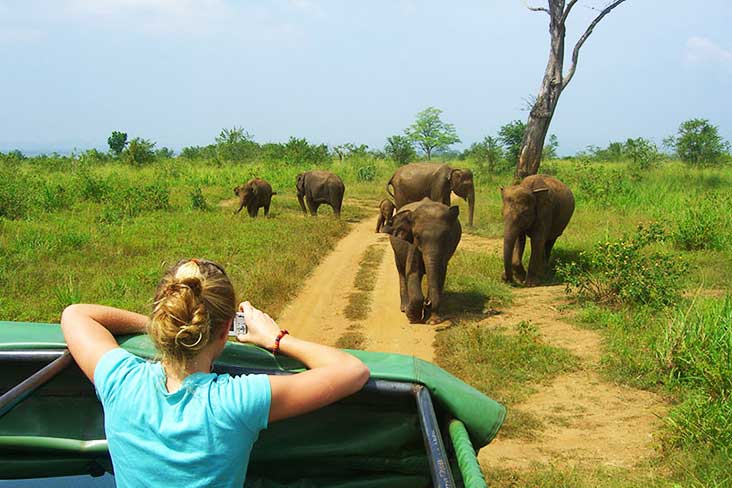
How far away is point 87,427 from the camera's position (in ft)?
9.91

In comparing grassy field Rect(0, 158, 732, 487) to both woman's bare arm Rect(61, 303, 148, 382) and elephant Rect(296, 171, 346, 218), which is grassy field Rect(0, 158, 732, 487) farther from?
woman's bare arm Rect(61, 303, 148, 382)

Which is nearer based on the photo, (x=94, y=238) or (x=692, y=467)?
(x=692, y=467)

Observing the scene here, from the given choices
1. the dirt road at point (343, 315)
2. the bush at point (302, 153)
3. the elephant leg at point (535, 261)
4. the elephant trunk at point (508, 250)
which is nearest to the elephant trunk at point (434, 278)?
the dirt road at point (343, 315)

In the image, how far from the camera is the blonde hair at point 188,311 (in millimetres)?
1961

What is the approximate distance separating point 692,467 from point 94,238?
10275mm

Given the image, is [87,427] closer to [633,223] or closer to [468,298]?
[468,298]

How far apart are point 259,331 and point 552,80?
1729 centimetres

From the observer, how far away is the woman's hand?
8.44 ft

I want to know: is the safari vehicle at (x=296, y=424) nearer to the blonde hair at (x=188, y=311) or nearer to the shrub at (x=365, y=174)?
the blonde hair at (x=188, y=311)

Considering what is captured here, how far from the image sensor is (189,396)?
6.56 feet

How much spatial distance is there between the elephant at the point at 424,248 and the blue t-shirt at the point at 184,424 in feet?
20.2

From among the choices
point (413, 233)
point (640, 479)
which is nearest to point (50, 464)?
point (640, 479)

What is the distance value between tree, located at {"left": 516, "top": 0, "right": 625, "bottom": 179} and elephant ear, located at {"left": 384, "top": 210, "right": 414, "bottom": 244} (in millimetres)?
11058

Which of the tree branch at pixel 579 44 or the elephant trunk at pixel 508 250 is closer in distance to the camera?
the elephant trunk at pixel 508 250
